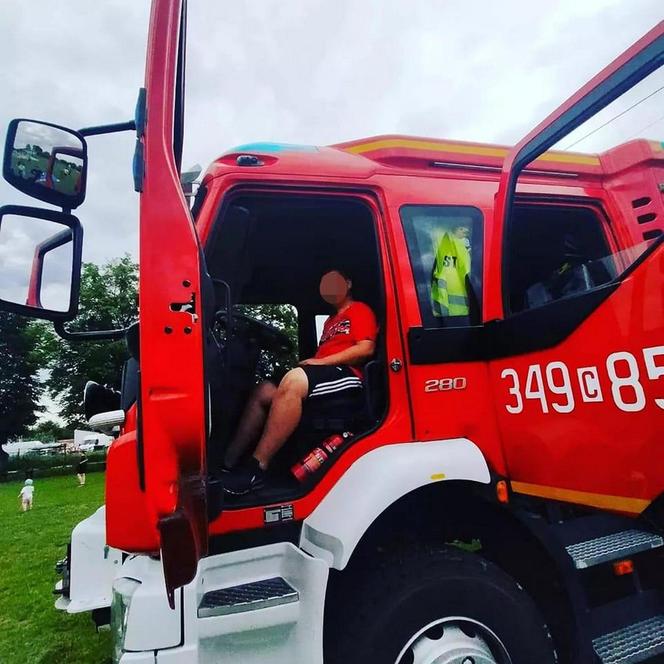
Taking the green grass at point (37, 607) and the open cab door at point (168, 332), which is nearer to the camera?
the open cab door at point (168, 332)

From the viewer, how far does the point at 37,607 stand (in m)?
4.64

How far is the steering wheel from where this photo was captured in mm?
2696

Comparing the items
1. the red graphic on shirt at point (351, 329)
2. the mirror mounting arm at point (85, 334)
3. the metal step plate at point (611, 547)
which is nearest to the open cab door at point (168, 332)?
the mirror mounting arm at point (85, 334)

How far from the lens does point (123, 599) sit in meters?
1.63

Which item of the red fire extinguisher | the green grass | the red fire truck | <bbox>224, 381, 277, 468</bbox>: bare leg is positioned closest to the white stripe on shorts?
the red fire truck

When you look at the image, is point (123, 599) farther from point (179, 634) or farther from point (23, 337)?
point (23, 337)

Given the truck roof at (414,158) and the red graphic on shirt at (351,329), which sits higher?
the truck roof at (414,158)

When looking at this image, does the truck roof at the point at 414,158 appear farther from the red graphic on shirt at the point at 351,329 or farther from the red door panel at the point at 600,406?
the red door panel at the point at 600,406

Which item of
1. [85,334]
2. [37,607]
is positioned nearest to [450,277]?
[85,334]

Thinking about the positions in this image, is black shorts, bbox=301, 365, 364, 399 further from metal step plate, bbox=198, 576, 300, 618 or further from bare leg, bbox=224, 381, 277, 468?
metal step plate, bbox=198, 576, 300, 618

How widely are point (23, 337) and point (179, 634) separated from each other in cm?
3147

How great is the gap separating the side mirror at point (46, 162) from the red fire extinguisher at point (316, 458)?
1.38 metres

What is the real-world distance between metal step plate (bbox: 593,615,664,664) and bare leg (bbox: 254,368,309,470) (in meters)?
1.68

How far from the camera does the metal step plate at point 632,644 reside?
2.12 meters
